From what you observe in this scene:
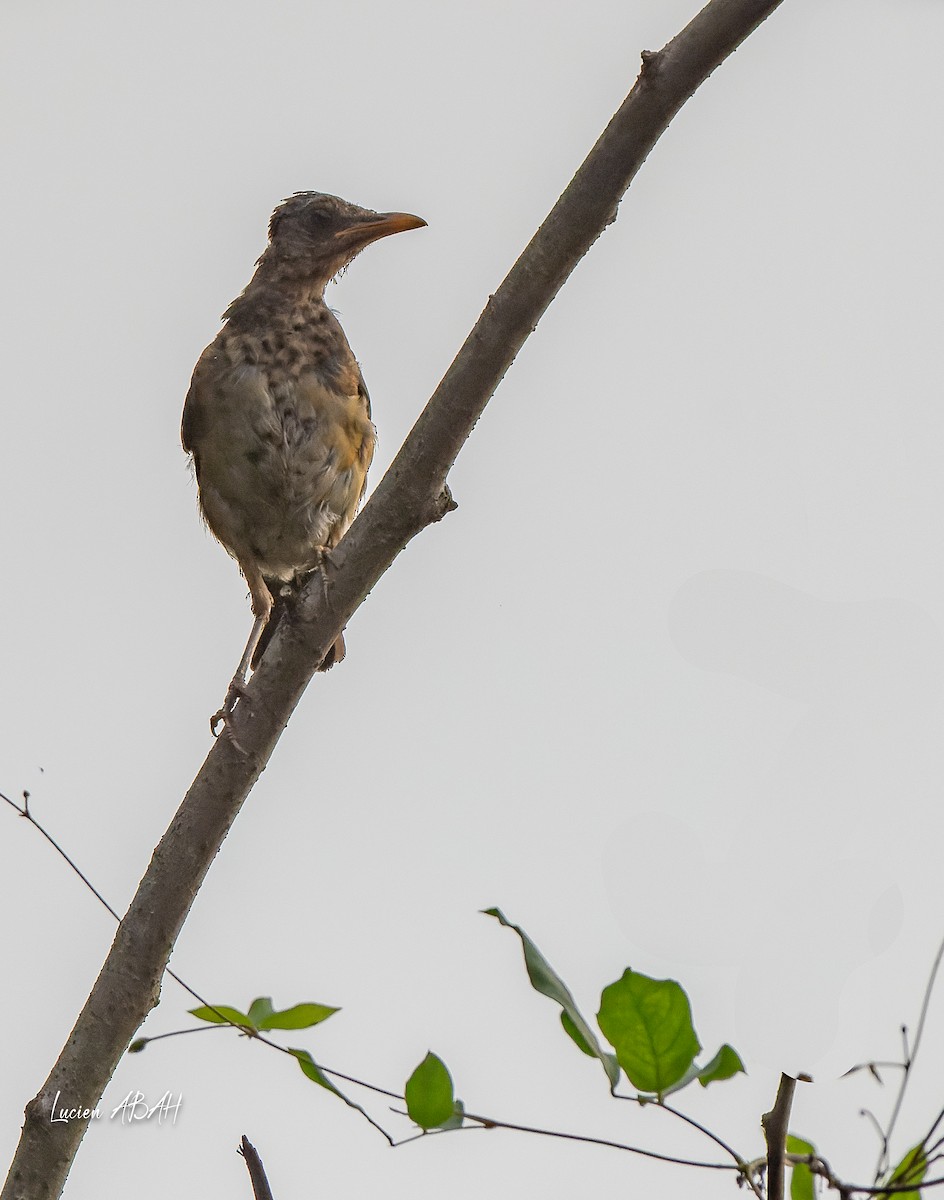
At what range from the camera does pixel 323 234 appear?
4957 mm

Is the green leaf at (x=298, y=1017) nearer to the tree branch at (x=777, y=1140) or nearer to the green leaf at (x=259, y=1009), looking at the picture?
the green leaf at (x=259, y=1009)

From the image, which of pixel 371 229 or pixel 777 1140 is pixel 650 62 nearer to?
pixel 777 1140

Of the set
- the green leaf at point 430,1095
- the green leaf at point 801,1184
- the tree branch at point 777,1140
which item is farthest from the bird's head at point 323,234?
the tree branch at point 777,1140

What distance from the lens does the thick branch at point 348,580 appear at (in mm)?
2377

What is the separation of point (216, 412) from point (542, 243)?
2.30 m

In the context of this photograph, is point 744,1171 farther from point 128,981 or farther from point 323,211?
point 323,211

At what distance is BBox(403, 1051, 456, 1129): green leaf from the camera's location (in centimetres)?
161

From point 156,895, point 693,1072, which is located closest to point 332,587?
point 156,895

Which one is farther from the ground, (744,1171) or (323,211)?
(323,211)

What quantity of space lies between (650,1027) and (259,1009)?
648 mm

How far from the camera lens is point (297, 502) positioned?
454 centimetres

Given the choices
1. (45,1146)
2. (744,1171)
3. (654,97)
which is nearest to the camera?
(744,1171)

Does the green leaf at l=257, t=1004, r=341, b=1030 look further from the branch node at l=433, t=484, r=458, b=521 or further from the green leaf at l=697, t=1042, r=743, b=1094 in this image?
the branch node at l=433, t=484, r=458, b=521

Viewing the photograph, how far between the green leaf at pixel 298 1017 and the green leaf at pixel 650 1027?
1.69 feet
